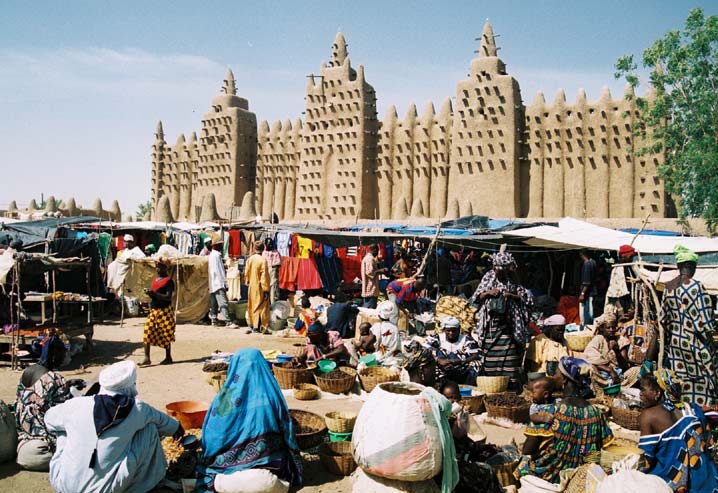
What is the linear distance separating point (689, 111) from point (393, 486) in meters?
20.9

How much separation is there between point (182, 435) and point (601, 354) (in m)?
5.15

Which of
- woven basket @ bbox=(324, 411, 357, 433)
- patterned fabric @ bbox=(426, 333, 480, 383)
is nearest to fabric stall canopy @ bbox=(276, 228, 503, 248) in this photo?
patterned fabric @ bbox=(426, 333, 480, 383)

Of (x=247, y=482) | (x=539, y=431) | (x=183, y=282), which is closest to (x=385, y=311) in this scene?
(x=539, y=431)

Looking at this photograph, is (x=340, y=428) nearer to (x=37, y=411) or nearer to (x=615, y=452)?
(x=615, y=452)

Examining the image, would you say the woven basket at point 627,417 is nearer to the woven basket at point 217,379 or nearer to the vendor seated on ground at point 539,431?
the vendor seated on ground at point 539,431

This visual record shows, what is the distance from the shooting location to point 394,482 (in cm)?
370

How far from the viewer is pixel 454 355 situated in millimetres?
7559

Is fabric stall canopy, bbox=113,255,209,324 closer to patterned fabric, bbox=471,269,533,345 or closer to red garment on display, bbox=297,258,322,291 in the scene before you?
red garment on display, bbox=297,258,322,291

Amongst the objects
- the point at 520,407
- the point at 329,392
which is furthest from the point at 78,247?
the point at 520,407

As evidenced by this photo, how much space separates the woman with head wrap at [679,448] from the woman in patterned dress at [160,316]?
243 inches

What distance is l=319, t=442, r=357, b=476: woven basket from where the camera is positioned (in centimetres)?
466

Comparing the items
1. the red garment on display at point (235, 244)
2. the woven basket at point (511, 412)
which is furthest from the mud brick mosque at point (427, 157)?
the woven basket at point (511, 412)

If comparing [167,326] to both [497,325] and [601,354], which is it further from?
[601,354]

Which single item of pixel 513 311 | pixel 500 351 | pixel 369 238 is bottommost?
pixel 500 351
